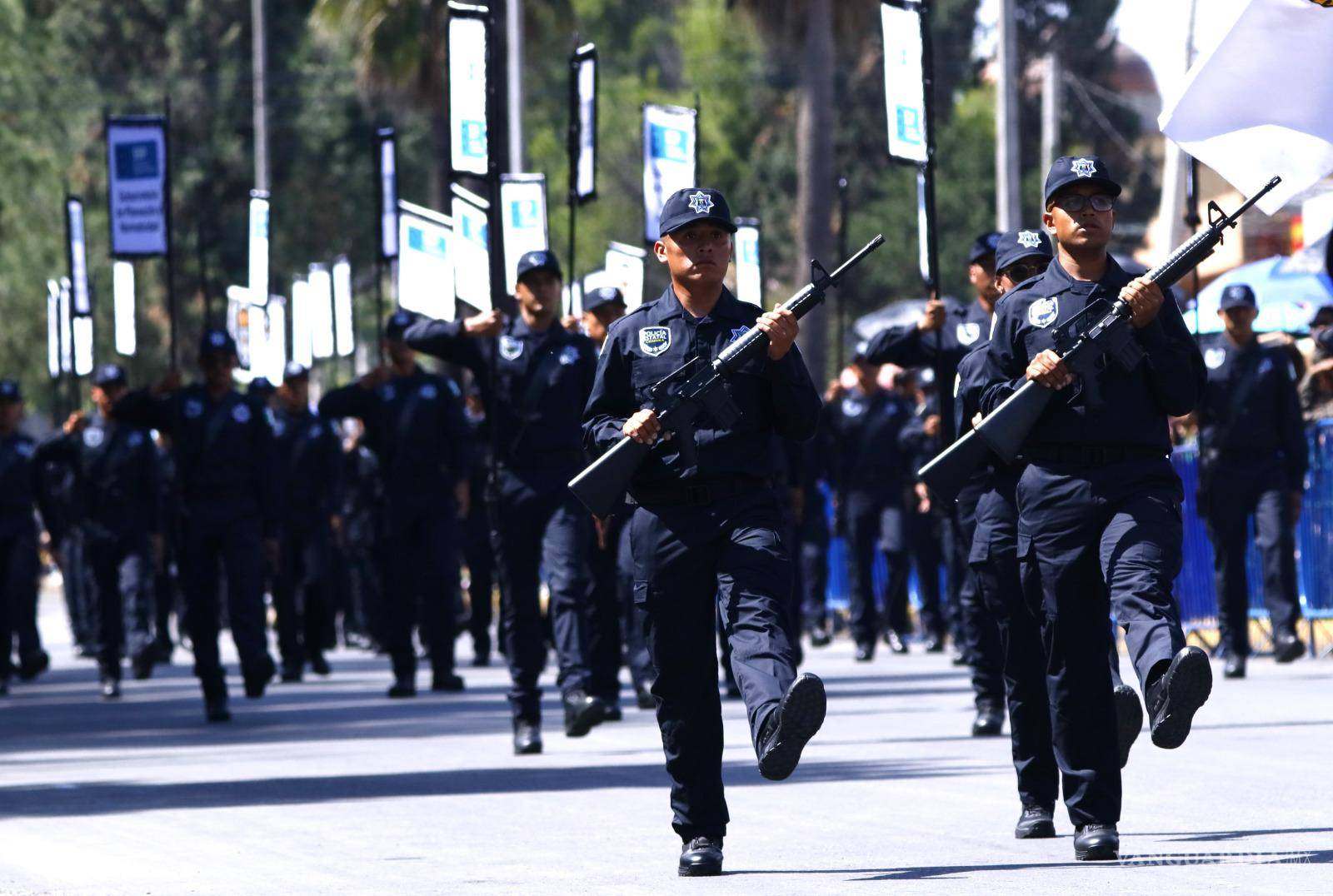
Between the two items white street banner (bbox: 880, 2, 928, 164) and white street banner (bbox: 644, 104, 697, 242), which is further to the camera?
white street banner (bbox: 644, 104, 697, 242)

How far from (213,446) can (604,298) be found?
2542 millimetres

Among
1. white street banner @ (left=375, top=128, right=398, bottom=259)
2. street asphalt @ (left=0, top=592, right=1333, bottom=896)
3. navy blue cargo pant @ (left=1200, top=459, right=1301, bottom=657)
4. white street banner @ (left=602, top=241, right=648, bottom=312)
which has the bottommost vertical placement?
street asphalt @ (left=0, top=592, right=1333, bottom=896)

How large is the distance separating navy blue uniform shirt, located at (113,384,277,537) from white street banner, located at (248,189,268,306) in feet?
15.2

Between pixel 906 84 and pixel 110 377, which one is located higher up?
pixel 906 84

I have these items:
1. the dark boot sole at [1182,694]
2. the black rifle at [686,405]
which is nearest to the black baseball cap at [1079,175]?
the black rifle at [686,405]

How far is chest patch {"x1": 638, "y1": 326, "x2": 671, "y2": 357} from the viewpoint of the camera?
783cm

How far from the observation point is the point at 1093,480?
757 centimetres

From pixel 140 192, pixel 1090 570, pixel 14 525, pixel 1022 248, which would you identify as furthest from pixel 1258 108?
pixel 14 525

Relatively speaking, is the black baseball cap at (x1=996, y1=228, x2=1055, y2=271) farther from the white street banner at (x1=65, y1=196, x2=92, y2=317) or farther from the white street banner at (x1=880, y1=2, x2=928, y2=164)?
the white street banner at (x1=65, y1=196, x2=92, y2=317)

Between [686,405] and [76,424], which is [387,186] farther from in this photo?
[686,405]

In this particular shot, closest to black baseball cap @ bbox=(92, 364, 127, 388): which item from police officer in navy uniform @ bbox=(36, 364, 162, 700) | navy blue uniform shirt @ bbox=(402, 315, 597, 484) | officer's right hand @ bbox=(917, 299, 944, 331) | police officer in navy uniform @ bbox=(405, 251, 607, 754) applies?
police officer in navy uniform @ bbox=(36, 364, 162, 700)

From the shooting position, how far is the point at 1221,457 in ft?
50.3

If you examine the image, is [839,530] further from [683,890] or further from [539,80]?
[539,80]

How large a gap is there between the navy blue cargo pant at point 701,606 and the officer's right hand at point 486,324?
3.88 m
